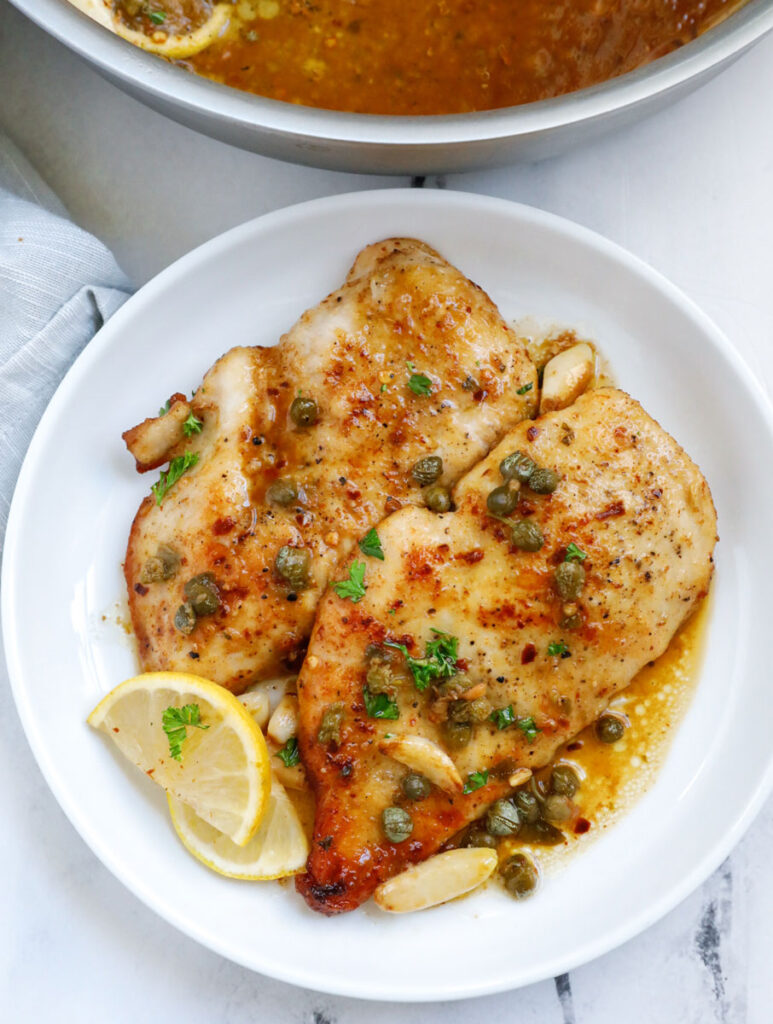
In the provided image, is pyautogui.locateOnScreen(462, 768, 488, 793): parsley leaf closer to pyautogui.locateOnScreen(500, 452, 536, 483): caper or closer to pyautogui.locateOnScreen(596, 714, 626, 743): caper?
pyautogui.locateOnScreen(596, 714, 626, 743): caper

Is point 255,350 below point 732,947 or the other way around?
the other way around

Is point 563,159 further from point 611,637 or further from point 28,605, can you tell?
point 28,605

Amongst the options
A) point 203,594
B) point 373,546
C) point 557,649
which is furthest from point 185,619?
point 557,649

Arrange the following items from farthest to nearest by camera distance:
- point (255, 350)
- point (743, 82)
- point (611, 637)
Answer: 1. point (743, 82)
2. point (255, 350)
3. point (611, 637)

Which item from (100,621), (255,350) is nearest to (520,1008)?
(100,621)

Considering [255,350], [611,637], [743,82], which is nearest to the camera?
[611,637]
